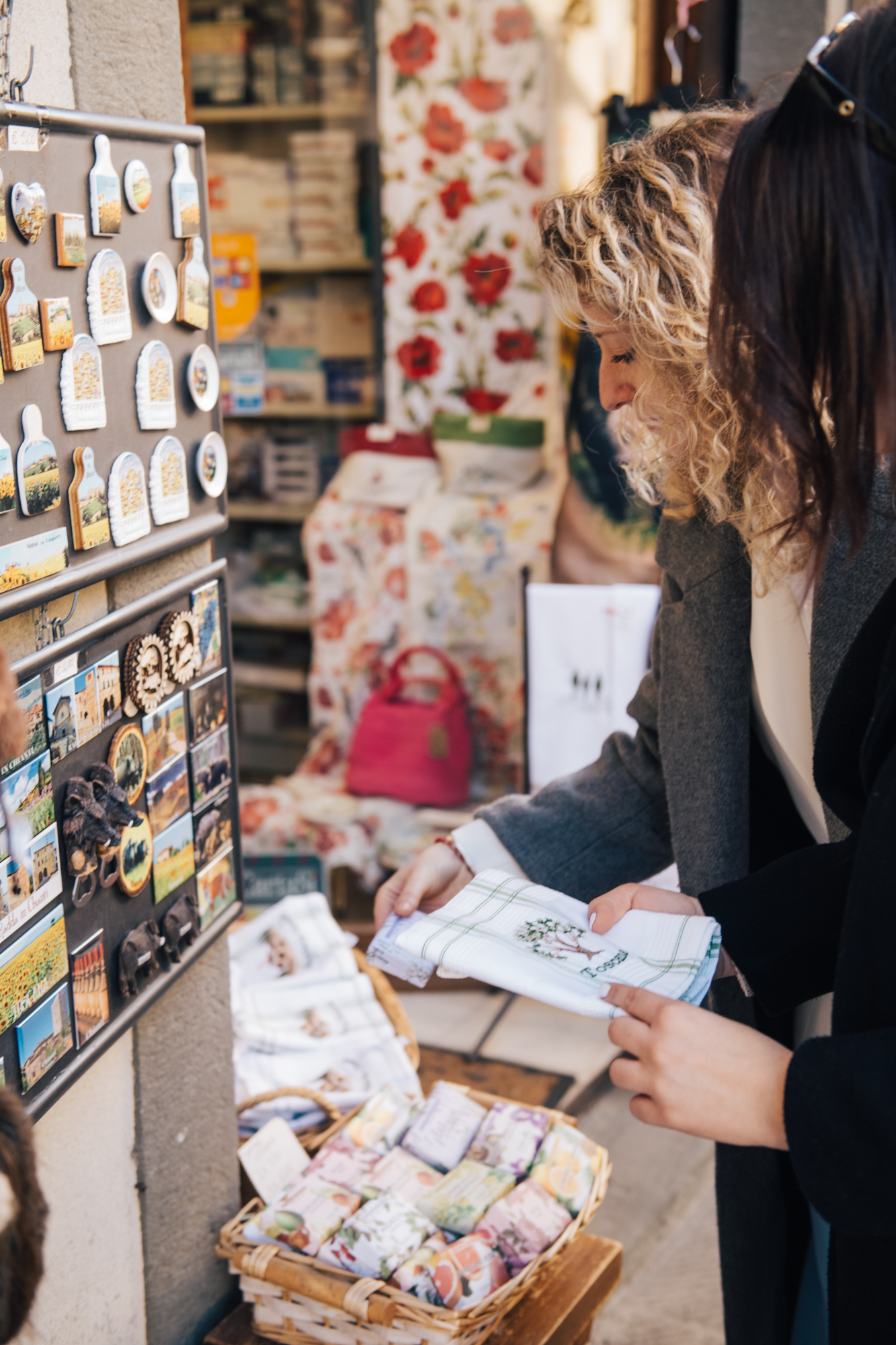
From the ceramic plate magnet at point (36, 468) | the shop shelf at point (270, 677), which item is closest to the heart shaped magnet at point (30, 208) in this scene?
the ceramic plate magnet at point (36, 468)

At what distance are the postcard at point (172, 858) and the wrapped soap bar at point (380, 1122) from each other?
515mm

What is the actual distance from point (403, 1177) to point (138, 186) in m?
1.19

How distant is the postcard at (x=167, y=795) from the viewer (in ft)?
4.06

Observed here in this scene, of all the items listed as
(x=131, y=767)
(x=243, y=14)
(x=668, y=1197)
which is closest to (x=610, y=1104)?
(x=668, y=1197)

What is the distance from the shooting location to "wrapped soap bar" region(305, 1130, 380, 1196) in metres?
1.52

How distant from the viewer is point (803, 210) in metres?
0.74

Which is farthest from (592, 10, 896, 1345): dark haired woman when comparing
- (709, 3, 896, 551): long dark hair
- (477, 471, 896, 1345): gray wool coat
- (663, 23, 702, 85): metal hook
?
(663, 23, 702, 85): metal hook

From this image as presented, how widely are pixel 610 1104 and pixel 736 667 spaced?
171cm

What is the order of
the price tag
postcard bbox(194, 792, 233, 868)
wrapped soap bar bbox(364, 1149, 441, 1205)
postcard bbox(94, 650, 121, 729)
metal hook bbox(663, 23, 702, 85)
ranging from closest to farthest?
the price tag < postcard bbox(94, 650, 121, 729) < postcard bbox(194, 792, 233, 868) < wrapped soap bar bbox(364, 1149, 441, 1205) < metal hook bbox(663, 23, 702, 85)

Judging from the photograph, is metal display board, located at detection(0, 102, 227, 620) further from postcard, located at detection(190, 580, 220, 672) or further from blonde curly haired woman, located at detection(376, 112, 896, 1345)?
blonde curly haired woman, located at detection(376, 112, 896, 1345)

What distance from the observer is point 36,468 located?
974 mm

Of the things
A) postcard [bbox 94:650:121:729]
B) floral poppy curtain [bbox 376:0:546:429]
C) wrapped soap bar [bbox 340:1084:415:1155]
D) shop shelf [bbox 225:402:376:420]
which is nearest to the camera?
postcard [bbox 94:650:121:729]

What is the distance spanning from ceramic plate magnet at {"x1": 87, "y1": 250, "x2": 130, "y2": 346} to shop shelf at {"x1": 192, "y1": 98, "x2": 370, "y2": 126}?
110 inches

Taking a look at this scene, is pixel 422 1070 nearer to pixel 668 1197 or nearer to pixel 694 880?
pixel 668 1197
